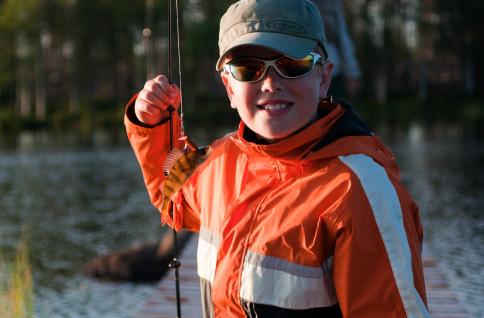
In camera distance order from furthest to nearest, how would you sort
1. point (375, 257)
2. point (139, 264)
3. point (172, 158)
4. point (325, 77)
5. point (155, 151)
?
point (139, 264) < point (155, 151) < point (172, 158) < point (325, 77) < point (375, 257)

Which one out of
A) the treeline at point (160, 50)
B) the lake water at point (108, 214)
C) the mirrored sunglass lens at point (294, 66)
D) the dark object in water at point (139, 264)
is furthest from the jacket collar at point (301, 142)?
the treeline at point (160, 50)

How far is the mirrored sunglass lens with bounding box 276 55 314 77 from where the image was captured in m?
2.04

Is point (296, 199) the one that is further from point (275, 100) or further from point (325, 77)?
point (325, 77)

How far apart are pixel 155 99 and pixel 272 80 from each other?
0.38m

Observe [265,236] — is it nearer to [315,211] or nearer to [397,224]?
[315,211]

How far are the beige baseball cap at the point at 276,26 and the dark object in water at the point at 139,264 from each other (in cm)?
706

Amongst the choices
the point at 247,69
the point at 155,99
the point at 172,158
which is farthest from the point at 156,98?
the point at 247,69

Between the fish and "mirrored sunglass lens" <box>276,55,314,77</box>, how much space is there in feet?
1.27

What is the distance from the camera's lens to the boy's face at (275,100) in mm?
2049

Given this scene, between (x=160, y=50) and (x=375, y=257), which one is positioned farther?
(x=160, y=50)

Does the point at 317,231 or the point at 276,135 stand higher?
the point at 276,135

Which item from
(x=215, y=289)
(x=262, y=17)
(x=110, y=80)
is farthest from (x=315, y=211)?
(x=110, y=80)

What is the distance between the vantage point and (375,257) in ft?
6.05

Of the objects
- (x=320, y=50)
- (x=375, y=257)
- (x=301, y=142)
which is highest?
(x=320, y=50)
